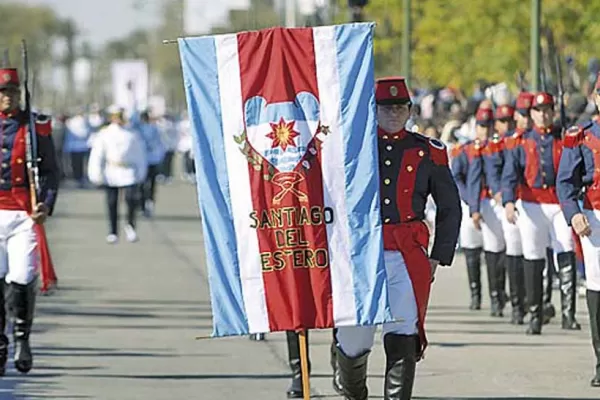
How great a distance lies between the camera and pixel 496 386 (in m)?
12.4

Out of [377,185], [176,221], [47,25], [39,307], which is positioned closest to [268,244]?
[377,185]

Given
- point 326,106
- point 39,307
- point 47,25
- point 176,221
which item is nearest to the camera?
point 326,106

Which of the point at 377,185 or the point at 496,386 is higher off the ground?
the point at 377,185

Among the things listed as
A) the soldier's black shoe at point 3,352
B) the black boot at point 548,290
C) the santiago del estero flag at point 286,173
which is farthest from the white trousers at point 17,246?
the black boot at point 548,290

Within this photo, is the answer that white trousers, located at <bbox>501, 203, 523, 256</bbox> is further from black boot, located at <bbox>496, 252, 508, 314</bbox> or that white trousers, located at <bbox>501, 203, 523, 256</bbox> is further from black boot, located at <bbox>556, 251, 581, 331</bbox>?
black boot, located at <bbox>496, 252, 508, 314</bbox>

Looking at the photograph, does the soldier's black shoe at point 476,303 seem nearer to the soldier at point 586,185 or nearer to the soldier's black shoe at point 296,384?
the soldier at point 586,185

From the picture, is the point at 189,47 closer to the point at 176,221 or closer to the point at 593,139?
the point at 593,139

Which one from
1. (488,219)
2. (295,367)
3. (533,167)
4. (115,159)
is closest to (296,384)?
(295,367)

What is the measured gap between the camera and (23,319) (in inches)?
508

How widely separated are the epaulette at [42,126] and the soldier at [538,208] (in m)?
4.25

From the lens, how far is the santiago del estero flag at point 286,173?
9203 millimetres

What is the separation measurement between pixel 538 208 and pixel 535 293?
731mm

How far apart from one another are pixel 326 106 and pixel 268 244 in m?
0.72

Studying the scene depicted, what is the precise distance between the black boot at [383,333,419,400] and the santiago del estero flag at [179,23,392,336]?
395 mm
